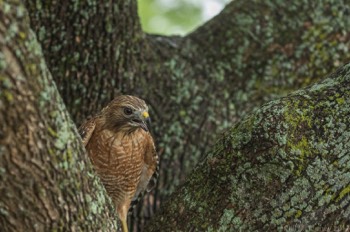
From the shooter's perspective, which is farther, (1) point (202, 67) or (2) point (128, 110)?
(1) point (202, 67)

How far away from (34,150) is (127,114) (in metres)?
2.31

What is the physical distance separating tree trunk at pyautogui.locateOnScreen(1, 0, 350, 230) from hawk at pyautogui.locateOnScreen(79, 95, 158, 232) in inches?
16.7

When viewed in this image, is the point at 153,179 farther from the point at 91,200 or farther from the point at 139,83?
the point at 91,200

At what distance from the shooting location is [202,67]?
6.50 metres

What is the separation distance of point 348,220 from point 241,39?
298 centimetres

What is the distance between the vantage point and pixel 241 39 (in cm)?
657

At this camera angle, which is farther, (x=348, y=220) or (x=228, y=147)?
(x=228, y=147)

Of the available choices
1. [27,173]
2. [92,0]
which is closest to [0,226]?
[27,173]

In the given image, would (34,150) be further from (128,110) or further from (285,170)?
(128,110)

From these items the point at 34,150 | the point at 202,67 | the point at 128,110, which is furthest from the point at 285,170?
the point at 202,67

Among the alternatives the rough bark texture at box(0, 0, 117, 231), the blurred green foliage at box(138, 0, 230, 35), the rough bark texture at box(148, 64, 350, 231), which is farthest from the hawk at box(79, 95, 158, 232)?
the blurred green foliage at box(138, 0, 230, 35)

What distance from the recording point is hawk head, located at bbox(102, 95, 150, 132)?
17.3 feet

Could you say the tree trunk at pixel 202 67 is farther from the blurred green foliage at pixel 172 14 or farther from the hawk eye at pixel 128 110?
the blurred green foliage at pixel 172 14

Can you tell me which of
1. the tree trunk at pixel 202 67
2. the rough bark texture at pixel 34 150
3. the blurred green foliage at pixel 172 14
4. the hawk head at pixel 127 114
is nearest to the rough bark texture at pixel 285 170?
the rough bark texture at pixel 34 150
